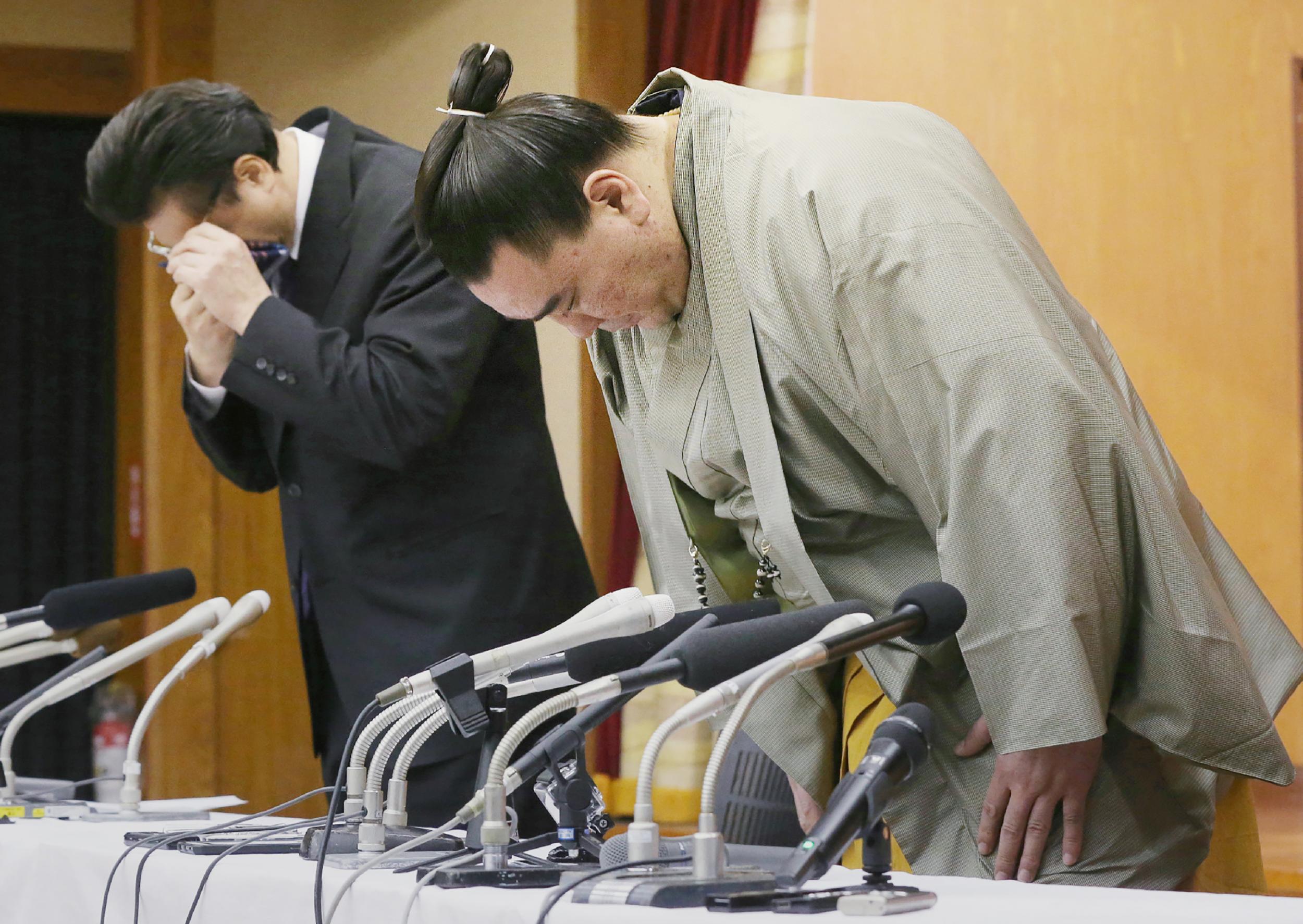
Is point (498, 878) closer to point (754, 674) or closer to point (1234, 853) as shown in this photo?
point (754, 674)

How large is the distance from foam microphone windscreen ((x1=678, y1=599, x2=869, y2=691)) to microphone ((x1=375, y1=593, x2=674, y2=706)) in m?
0.13

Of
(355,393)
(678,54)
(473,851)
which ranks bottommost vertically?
(473,851)

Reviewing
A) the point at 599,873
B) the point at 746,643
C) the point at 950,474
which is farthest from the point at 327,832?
the point at 950,474

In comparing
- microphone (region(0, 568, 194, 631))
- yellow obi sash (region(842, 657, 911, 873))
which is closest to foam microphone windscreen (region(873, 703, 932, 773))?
yellow obi sash (region(842, 657, 911, 873))

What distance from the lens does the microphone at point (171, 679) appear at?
1788 mm

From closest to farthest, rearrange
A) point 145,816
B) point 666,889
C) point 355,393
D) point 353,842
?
1. point 666,889
2. point 353,842
3. point 145,816
4. point 355,393

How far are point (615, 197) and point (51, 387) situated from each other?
12.5 ft

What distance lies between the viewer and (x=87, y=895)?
145 centimetres

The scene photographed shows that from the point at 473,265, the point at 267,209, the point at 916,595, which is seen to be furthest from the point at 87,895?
the point at 267,209

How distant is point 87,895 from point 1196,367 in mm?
2502

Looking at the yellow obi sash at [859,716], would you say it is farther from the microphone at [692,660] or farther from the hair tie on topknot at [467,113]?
the hair tie on topknot at [467,113]

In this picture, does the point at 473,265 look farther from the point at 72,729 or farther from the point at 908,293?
the point at 72,729

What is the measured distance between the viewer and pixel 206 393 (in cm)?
230

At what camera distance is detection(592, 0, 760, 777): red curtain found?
3.59 meters
